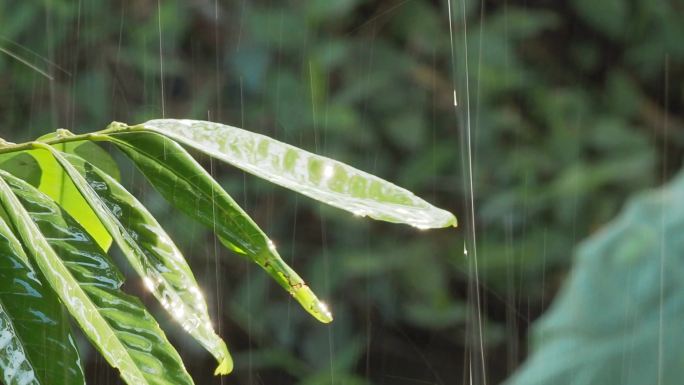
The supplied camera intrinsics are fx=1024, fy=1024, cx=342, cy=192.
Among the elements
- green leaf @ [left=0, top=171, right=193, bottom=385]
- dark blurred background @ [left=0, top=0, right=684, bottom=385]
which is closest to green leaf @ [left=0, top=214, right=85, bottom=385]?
green leaf @ [left=0, top=171, right=193, bottom=385]

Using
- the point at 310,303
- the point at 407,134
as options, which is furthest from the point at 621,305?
the point at 310,303

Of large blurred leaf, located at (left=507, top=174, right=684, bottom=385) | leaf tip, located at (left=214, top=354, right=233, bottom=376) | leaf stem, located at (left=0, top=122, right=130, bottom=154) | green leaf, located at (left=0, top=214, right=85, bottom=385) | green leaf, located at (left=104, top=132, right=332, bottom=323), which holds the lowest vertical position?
large blurred leaf, located at (left=507, top=174, right=684, bottom=385)

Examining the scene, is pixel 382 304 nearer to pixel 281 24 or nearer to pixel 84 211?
pixel 281 24

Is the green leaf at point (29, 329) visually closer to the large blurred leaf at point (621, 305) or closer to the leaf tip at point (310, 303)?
the leaf tip at point (310, 303)

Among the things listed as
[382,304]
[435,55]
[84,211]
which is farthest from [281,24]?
[84,211]

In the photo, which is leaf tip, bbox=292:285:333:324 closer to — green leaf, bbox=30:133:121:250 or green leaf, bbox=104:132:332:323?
green leaf, bbox=104:132:332:323
